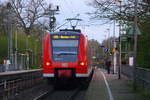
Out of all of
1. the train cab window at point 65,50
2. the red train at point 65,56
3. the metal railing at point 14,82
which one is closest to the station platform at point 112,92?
the red train at point 65,56

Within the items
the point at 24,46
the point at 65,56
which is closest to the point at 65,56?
the point at 65,56

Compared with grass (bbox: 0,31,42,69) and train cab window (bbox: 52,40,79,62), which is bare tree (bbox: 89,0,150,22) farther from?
grass (bbox: 0,31,42,69)

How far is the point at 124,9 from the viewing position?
22.3 m

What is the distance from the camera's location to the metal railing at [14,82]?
66.9 feet

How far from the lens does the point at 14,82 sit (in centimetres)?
2322

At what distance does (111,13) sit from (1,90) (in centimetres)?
698

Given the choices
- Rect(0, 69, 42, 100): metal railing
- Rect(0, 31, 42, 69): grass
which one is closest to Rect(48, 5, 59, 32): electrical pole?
Rect(0, 31, 42, 69): grass

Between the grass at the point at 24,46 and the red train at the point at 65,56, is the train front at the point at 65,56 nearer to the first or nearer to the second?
the red train at the point at 65,56

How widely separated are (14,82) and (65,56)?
3619 millimetres

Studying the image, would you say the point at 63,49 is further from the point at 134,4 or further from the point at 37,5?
the point at 37,5

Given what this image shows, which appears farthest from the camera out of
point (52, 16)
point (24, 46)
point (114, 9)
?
point (24, 46)

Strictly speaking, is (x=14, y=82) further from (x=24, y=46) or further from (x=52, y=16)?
(x=24, y=46)

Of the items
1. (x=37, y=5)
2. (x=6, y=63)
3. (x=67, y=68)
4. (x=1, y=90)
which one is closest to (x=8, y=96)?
(x=1, y=90)

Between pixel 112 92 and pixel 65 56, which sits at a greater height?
pixel 65 56
